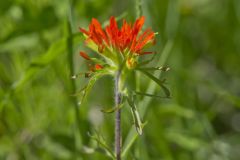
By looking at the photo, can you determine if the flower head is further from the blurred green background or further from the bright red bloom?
the blurred green background

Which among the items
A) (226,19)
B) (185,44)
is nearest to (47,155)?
(185,44)

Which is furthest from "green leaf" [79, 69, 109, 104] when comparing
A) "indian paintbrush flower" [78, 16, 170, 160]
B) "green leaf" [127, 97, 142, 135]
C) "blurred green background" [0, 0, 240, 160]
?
"blurred green background" [0, 0, 240, 160]

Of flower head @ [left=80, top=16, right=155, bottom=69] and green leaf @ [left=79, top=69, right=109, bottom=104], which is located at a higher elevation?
flower head @ [left=80, top=16, right=155, bottom=69]

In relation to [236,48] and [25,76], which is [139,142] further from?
[236,48]

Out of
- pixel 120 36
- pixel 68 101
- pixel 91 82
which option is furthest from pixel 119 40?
pixel 68 101

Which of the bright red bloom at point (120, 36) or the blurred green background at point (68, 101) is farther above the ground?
the bright red bloom at point (120, 36)

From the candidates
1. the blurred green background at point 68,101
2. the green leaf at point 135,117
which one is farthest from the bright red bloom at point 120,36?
the blurred green background at point 68,101

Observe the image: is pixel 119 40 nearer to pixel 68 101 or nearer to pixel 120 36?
pixel 120 36

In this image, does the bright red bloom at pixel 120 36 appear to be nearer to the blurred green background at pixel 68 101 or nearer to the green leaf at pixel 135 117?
the green leaf at pixel 135 117
